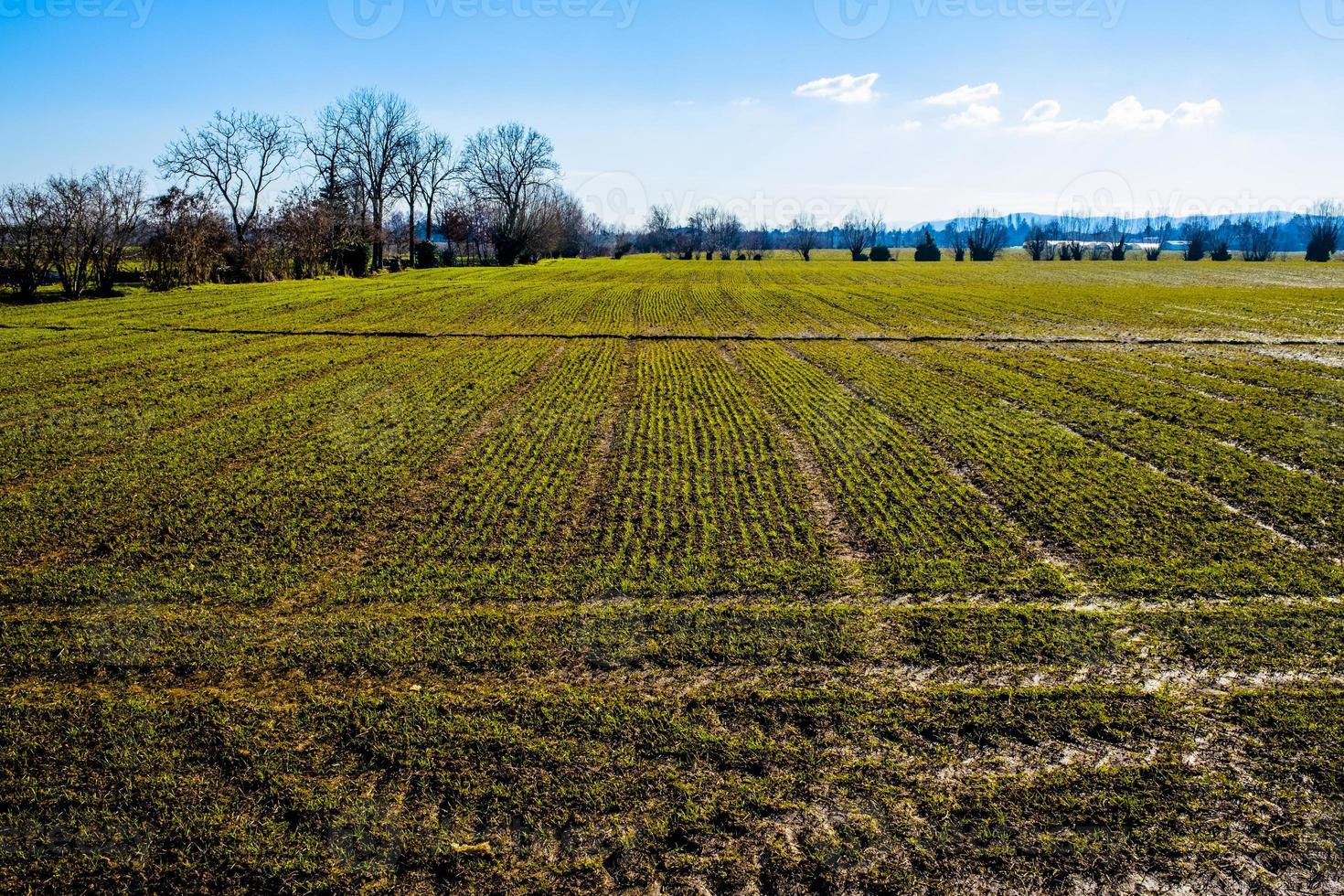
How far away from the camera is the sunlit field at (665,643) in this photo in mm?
4785

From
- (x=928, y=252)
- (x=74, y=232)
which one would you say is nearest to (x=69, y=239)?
(x=74, y=232)

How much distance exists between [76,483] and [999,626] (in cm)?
1204

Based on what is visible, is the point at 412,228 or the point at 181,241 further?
the point at 412,228

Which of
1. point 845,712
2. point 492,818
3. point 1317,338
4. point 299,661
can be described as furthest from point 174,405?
point 1317,338

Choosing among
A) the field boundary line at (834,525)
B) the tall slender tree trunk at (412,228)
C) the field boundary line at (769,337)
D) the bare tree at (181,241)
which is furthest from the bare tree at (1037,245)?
the field boundary line at (834,525)

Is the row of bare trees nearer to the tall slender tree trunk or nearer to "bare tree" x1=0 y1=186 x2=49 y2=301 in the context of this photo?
"bare tree" x1=0 y1=186 x2=49 y2=301

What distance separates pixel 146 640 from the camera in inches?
268

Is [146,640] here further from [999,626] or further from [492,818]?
[999,626]

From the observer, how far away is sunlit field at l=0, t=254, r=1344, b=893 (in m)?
4.79

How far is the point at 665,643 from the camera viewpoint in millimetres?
6930

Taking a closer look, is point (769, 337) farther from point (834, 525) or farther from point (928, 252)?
point (928, 252)

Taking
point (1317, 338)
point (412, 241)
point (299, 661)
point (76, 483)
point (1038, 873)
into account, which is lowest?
point (1038, 873)

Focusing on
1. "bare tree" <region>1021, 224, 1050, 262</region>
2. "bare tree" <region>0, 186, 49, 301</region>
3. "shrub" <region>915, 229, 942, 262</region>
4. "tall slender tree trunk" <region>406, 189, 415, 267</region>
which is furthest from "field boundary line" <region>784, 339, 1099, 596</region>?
"bare tree" <region>1021, 224, 1050, 262</region>

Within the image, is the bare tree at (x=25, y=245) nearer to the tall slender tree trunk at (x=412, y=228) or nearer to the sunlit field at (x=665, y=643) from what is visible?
the sunlit field at (x=665, y=643)
